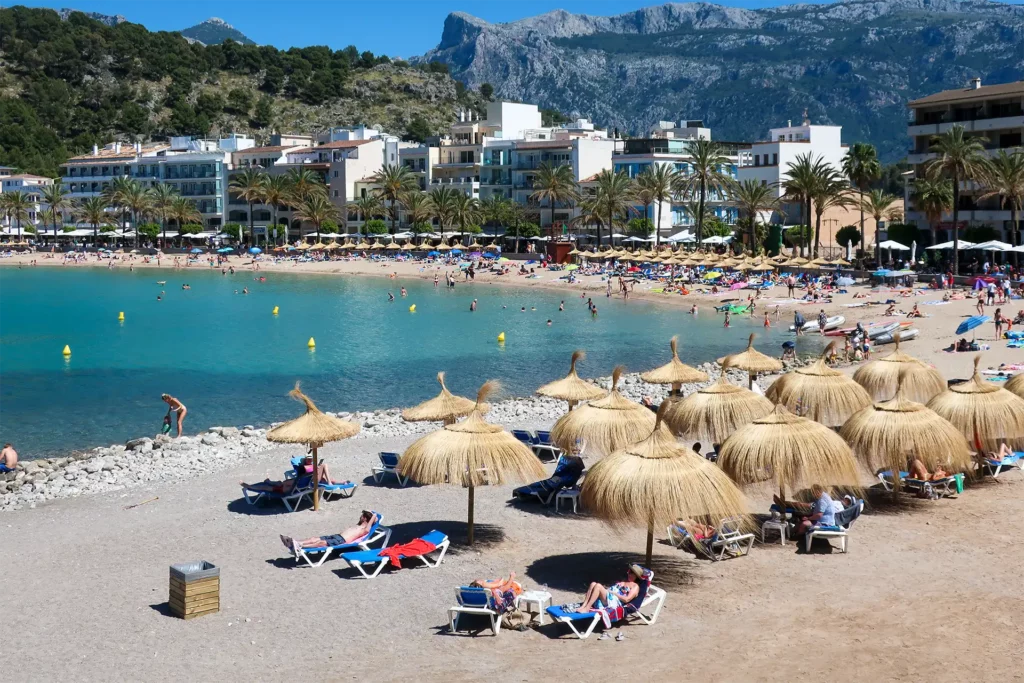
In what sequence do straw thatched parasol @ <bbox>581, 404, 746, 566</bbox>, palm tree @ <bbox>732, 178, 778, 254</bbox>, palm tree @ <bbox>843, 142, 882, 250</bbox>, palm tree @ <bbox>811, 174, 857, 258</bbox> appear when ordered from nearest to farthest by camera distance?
straw thatched parasol @ <bbox>581, 404, 746, 566</bbox> → palm tree @ <bbox>811, 174, 857, 258</bbox> → palm tree @ <bbox>843, 142, 882, 250</bbox> → palm tree @ <bbox>732, 178, 778, 254</bbox>

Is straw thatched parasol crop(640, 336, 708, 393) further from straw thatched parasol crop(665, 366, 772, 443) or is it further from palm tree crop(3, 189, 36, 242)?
palm tree crop(3, 189, 36, 242)

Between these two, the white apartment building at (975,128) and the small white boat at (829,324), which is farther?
the white apartment building at (975,128)

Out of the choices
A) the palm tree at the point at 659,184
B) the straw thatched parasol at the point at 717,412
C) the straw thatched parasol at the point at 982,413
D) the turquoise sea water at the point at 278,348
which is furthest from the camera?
the palm tree at the point at 659,184

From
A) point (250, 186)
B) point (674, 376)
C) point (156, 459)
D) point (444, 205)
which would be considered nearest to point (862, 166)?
point (444, 205)

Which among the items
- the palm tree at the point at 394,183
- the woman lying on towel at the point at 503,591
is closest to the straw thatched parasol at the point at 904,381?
the woman lying on towel at the point at 503,591

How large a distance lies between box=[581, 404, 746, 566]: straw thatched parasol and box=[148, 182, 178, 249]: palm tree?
98.7 metres

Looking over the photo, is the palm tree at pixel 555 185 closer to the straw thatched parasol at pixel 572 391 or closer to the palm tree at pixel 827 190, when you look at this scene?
the palm tree at pixel 827 190

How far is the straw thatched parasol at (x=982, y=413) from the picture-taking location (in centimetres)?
1709

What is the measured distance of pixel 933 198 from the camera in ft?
184

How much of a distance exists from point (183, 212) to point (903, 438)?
322 ft

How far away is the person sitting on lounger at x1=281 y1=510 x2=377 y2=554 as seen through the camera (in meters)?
14.3

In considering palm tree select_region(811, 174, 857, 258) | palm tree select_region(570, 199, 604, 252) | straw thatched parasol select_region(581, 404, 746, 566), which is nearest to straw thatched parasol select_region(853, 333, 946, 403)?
straw thatched parasol select_region(581, 404, 746, 566)

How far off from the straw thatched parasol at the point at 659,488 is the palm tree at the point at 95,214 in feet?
341

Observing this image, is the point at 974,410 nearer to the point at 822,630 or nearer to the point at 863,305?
the point at 822,630
